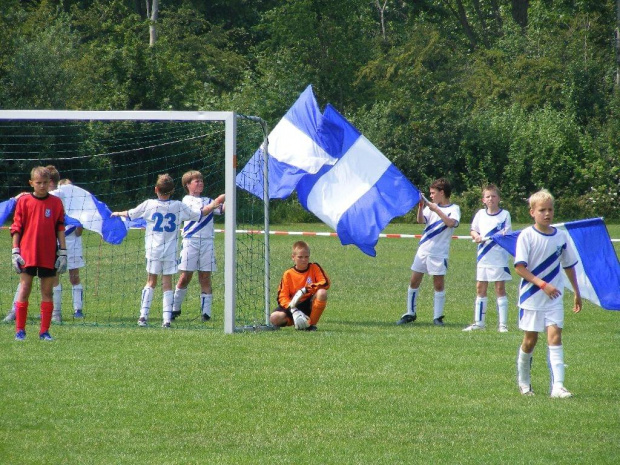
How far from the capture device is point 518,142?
1540 inches

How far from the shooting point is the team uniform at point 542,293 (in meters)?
7.97

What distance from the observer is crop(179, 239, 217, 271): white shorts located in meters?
12.8

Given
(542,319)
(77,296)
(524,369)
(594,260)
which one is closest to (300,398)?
(524,369)

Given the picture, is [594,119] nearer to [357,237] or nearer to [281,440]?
[357,237]

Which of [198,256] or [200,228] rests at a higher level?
[200,228]

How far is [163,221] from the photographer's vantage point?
39.1ft

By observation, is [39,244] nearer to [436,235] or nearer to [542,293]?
[436,235]

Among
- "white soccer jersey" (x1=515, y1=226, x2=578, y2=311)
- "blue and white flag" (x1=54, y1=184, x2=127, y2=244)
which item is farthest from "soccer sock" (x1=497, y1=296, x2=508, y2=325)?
"blue and white flag" (x1=54, y1=184, x2=127, y2=244)

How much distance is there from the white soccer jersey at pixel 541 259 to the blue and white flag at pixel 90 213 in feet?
21.5

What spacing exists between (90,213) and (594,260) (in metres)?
6.58

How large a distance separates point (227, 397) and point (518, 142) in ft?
108

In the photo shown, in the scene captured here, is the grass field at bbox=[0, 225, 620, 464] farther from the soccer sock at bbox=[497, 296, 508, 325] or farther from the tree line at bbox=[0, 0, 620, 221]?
the tree line at bbox=[0, 0, 620, 221]

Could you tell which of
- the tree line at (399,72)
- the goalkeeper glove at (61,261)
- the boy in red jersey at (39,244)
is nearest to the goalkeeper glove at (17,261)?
the boy in red jersey at (39,244)

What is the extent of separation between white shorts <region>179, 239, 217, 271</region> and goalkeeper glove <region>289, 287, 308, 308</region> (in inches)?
61.6
